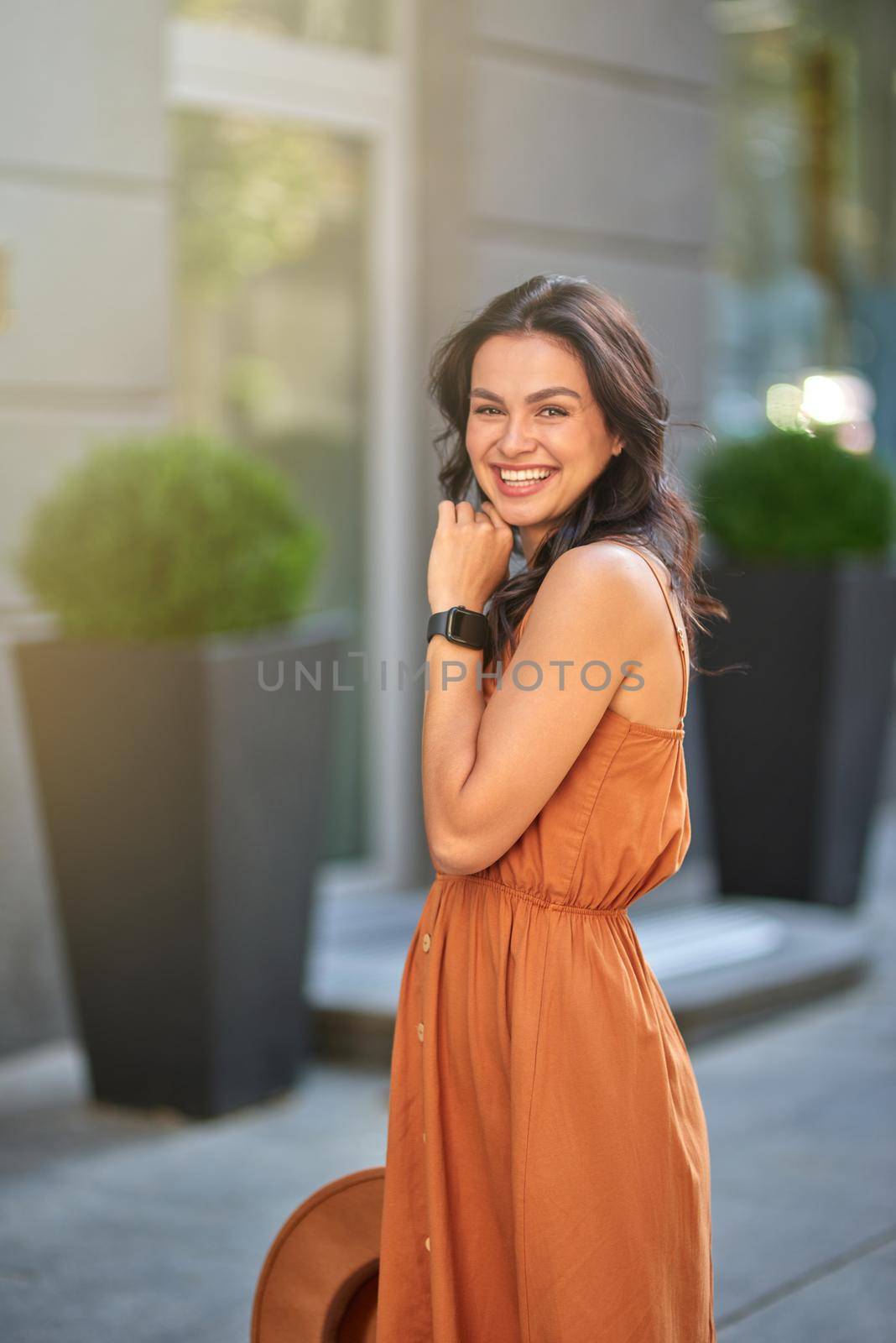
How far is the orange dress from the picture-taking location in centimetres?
208

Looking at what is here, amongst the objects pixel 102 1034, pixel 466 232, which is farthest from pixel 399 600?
pixel 102 1034

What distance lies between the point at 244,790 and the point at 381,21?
3376mm

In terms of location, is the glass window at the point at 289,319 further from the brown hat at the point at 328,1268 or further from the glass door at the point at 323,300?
the brown hat at the point at 328,1268

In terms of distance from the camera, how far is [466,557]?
2.23m

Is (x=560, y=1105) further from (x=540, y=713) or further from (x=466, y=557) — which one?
(x=466, y=557)

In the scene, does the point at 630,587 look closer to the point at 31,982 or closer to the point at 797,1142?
the point at 797,1142

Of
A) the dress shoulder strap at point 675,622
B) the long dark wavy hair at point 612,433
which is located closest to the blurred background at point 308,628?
the long dark wavy hair at point 612,433

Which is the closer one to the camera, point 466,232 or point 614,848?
point 614,848

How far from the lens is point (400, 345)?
21.1ft

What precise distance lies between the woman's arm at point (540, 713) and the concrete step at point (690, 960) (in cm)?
285

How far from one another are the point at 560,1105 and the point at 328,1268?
0.54m

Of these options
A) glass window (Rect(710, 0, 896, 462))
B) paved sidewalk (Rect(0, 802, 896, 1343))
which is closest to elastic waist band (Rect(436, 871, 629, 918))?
paved sidewalk (Rect(0, 802, 896, 1343))

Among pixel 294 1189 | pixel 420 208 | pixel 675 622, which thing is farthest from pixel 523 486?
pixel 420 208

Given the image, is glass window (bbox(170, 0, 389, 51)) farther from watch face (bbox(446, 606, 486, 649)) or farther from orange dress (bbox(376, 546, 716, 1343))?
orange dress (bbox(376, 546, 716, 1343))
